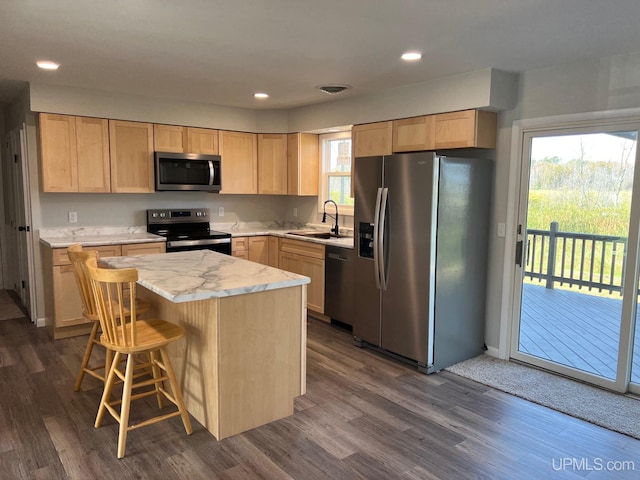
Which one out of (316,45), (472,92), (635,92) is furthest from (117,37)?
(635,92)

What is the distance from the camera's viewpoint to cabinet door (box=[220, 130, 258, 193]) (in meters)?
5.65

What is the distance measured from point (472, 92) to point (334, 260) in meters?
2.05

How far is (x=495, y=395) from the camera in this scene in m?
3.32

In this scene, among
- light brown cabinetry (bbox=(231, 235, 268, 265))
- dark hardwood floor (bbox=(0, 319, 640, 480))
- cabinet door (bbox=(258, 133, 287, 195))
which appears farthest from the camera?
cabinet door (bbox=(258, 133, 287, 195))

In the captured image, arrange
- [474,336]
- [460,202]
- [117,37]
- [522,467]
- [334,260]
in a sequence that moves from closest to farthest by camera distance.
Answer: [522,467] < [117,37] < [460,202] < [474,336] < [334,260]

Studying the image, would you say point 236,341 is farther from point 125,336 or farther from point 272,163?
point 272,163

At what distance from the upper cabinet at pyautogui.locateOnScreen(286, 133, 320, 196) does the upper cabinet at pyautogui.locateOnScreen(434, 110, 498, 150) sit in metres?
2.16

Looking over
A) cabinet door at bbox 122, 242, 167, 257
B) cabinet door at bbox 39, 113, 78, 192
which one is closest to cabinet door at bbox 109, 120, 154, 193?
cabinet door at bbox 39, 113, 78, 192

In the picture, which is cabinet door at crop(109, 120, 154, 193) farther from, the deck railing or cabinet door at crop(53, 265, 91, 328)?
the deck railing

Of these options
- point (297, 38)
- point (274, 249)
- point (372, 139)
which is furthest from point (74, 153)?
point (372, 139)

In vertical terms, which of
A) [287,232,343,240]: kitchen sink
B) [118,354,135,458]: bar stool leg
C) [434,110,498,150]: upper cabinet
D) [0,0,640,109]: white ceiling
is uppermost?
[0,0,640,109]: white ceiling

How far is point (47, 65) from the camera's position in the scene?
12.2 feet

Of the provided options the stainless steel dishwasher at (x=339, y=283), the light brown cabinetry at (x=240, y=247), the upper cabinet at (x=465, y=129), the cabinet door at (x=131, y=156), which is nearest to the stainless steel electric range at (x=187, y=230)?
the light brown cabinetry at (x=240, y=247)

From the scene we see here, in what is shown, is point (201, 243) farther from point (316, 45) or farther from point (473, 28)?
point (473, 28)
